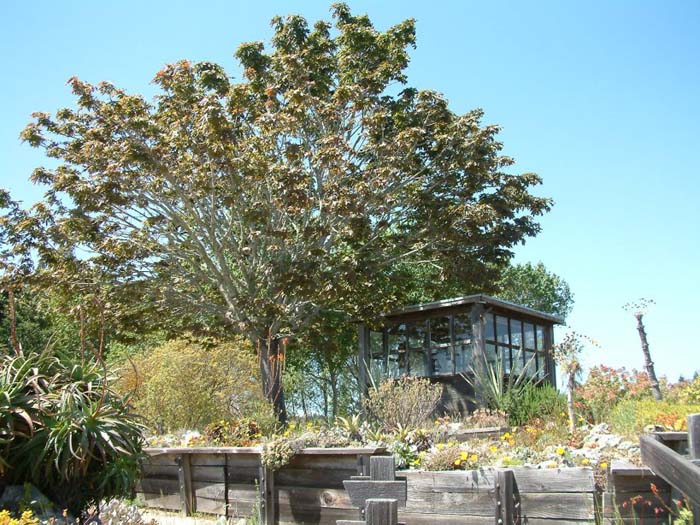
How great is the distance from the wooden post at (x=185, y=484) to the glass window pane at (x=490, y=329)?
922cm

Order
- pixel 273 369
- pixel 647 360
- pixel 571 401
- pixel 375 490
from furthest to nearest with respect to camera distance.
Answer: pixel 273 369 → pixel 647 360 → pixel 571 401 → pixel 375 490

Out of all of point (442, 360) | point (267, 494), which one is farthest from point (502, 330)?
point (267, 494)

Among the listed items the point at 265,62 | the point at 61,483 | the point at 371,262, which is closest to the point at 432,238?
the point at 371,262

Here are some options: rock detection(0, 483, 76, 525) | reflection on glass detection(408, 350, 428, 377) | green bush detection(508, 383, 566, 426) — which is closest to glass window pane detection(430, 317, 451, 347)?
reflection on glass detection(408, 350, 428, 377)

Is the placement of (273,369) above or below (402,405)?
above

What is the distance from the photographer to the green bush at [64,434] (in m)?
5.85

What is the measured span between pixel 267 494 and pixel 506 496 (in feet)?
12.5

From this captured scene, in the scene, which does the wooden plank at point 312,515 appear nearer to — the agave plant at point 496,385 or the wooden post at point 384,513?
the wooden post at point 384,513

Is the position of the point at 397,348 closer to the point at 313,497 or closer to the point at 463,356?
the point at 463,356

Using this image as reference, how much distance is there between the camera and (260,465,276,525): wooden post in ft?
30.6

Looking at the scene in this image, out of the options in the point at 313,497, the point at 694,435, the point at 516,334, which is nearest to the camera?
the point at 694,435

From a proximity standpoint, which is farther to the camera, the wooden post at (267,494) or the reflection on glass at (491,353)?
the reflection on glass at (491,353)

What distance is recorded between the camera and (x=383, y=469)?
643cm

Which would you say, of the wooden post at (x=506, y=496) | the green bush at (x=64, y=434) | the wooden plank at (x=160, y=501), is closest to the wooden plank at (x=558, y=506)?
the wooden post at (x=506, y=496)
